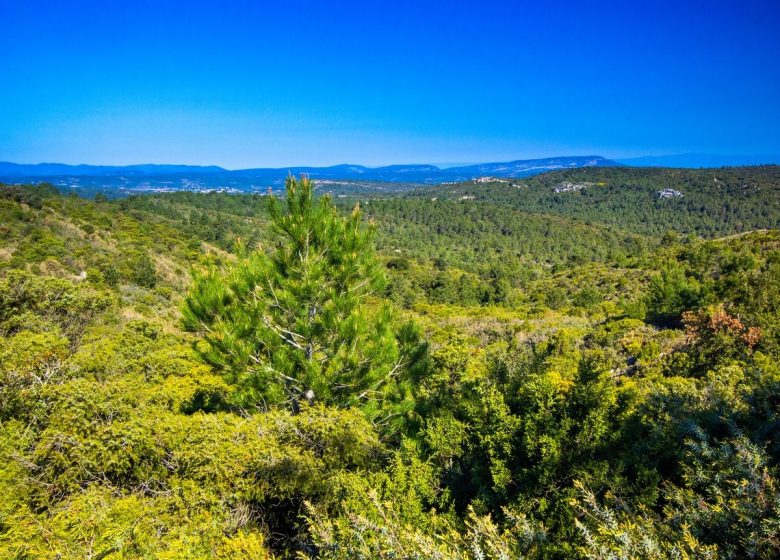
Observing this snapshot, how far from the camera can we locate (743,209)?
111 metres

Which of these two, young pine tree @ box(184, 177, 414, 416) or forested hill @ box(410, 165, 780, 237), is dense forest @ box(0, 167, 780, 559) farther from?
forested hill @ box(410, 165, 780, 237)

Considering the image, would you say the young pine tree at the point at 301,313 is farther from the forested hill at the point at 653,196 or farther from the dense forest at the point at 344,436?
the forested hill at the point at 653,196

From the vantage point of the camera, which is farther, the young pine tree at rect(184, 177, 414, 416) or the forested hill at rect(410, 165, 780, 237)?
the forested hill at rect(410, 165, 780, 237)

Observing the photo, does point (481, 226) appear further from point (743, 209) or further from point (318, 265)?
point (318, 265)

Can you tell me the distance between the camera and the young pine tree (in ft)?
19.2

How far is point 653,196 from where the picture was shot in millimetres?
143125

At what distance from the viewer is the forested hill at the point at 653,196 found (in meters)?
111

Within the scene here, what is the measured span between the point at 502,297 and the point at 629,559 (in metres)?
41.3

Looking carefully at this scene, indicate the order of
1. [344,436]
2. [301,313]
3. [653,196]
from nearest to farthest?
[344,436], [301,313], [653,196]

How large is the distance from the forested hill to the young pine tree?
124 meters

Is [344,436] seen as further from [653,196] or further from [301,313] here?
[653,196]

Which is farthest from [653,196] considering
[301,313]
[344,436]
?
[344,436]

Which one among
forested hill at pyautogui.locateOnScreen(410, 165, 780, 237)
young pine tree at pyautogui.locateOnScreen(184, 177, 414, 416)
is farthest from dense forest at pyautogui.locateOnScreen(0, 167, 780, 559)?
forested hill at pyautogui.locateOnScreen(410, 165, 780, 237)

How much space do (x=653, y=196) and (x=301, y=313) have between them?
169 metres
